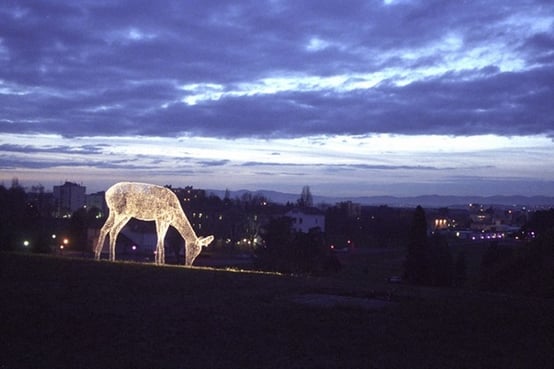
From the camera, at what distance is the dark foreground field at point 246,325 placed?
8.85 metres

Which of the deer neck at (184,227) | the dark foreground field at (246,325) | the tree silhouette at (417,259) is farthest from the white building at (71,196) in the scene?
the dark foreground field at (246,325)

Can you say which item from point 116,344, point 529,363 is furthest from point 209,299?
point 529,363

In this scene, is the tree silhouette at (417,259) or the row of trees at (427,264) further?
the tree silhouette at (417,259)

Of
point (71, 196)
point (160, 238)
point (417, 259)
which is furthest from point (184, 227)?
point (71, 196)

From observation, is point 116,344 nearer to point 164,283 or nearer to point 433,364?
point 433,364

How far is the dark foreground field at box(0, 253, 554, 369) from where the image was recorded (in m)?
8.85

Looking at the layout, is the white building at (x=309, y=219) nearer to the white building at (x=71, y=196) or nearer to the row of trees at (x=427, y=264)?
the white building at (x=71, y=196)

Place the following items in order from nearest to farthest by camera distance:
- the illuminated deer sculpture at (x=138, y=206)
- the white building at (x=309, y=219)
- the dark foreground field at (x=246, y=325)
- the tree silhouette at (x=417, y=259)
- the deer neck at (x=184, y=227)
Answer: the dark foreground field at (x=246, y=325) → the illuminated deer sculpture at (x=138, y=206) → the deer neck at (x=184, y=227) → the tree silhouette at (x=417, y=259) → the white building at (x=309, y=219)

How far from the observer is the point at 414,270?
31.9m

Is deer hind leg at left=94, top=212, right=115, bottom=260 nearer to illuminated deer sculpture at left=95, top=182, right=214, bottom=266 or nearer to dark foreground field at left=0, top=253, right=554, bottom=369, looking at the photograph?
illuminated deer sculpture at left=95, top=182, right=214, bottom=266

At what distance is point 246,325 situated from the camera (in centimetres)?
1102

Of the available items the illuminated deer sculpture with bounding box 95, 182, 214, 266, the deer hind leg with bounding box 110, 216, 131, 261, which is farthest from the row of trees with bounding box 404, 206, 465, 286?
the deer hind leg with bounding box 110, 216, 131, 261

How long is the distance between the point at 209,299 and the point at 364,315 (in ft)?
10.9

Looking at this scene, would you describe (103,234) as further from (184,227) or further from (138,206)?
(184,227)
